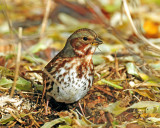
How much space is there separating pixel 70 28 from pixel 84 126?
12.4ft

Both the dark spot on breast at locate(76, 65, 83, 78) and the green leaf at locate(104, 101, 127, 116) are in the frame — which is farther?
the dark spot on breast at locate(76, 65, 83, 78)

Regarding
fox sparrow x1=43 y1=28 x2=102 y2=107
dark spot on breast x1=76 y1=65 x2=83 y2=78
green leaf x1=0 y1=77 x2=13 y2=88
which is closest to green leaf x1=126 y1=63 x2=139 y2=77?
fox sparrow x1=43 y1=28 x2=102 y2=107

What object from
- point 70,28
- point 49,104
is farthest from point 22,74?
point 70,28

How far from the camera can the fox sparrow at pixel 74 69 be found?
332cm

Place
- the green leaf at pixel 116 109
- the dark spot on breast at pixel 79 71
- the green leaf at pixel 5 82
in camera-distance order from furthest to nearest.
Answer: the green leaf at pixel 5 82 → the dark spot on breast at pixel 79 71 → the green leaf at pixel 116 109

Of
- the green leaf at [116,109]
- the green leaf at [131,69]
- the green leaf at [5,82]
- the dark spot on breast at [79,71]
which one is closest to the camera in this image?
the green leaf at [116,109]

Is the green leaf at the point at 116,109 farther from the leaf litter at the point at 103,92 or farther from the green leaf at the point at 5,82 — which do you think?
the green leaf at the point at 5,82

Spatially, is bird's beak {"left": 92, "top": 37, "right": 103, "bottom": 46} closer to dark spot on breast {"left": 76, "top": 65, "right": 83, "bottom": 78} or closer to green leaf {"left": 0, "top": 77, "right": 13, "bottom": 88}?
dark spot on breast {"left": 76, "top": 65, "right": 83, "bottom": 78}

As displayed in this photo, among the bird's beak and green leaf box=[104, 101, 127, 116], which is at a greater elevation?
the bird's beak

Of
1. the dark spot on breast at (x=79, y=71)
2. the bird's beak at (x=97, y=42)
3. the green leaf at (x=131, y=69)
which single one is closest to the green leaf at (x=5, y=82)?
the dark spot on breast at (x=79, y=71)

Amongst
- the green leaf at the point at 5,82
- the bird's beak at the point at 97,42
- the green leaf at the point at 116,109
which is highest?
the bird's beak at the point at 97,42

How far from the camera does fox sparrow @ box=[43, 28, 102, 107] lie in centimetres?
332

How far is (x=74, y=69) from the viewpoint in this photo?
132 inches

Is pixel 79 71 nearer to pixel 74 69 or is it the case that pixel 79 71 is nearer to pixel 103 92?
pixel 74 69
